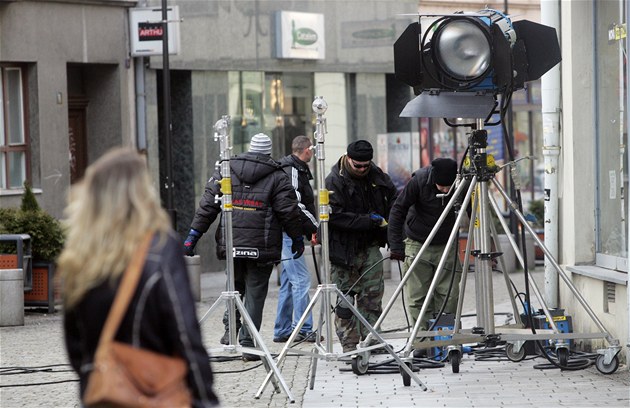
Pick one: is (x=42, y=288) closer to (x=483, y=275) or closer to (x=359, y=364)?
(x=359, y=364)

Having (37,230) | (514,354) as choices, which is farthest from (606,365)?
(37,230)

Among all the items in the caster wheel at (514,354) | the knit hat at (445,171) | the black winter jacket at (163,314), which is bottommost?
the caster wheel at (514,354)

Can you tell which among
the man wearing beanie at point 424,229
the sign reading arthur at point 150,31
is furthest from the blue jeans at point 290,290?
the sign reading arthur at point 150,31

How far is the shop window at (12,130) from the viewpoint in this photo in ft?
62.4

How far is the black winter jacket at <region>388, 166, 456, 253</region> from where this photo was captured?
36.4 feet

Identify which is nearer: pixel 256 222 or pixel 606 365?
pixel 606 365

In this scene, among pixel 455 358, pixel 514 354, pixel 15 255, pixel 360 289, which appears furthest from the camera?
pixel 15 255

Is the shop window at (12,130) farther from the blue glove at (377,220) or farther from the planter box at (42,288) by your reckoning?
the blue glove at (377,220)

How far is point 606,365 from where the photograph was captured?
977 cm

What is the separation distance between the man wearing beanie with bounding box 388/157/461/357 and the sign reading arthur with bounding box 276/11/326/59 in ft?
37.6

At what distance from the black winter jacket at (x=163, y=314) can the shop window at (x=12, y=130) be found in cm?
1513

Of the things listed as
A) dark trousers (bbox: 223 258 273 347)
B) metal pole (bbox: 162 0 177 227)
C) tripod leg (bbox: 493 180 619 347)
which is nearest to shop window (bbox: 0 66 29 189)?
metal pole (bbox: 162 0 177 227)

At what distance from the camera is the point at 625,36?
35.0 feet

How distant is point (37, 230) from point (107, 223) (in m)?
11.5
